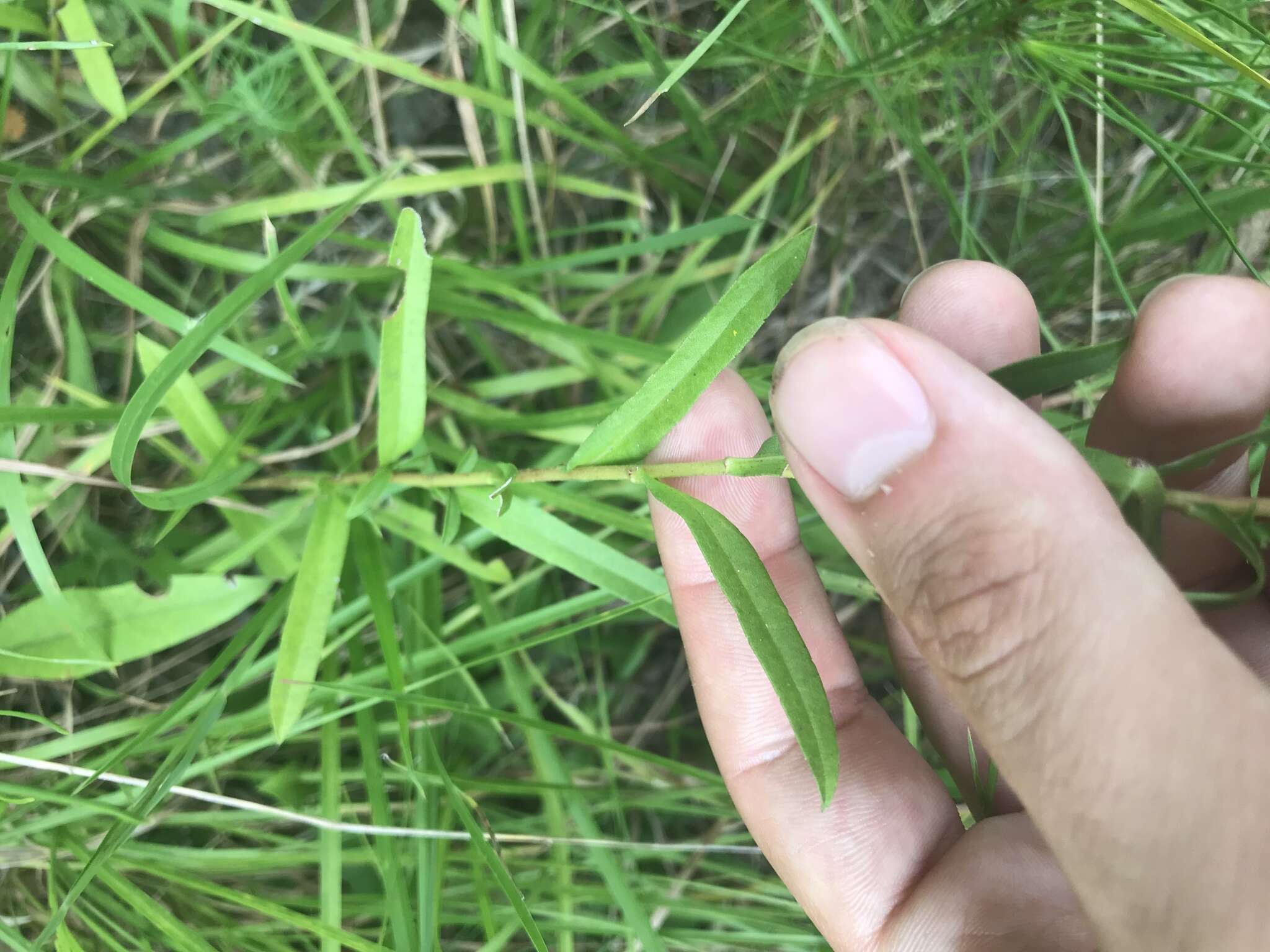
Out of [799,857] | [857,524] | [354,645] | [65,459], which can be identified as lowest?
[799,857]

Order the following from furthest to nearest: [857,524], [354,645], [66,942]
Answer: [354,645] → [66,942] → [857,524]

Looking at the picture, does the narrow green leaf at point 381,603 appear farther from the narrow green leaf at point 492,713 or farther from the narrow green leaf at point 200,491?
the narrow green leaf at point 200,491

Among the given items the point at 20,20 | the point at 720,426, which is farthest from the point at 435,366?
the point at 20,20

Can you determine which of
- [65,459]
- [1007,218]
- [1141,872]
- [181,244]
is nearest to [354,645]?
[65,459]

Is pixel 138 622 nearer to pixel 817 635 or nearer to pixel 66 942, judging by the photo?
pixel 66 942

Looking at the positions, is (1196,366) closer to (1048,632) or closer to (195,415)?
(1048,632)
